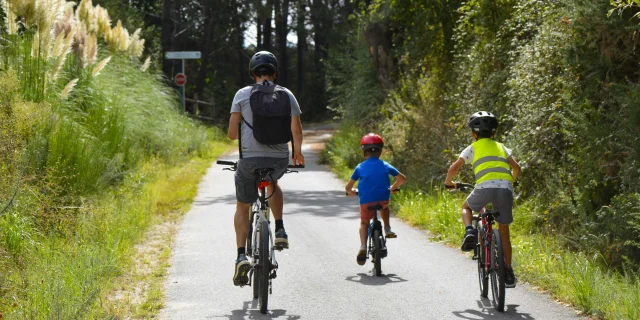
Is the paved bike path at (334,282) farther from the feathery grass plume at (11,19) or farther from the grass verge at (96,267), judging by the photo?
the feathery grass plume at (11,19)

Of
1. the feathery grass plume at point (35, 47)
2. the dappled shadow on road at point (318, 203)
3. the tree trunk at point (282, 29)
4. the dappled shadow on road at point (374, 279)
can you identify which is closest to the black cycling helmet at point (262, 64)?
the dappled shadow on road at point (374, 279)

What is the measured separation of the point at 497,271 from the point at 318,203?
342 inches

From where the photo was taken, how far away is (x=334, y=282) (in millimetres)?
8500

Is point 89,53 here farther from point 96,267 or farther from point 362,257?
point 362,257

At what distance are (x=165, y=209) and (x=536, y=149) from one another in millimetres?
5802

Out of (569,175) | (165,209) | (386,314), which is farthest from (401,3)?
(386,314)

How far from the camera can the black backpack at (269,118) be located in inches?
279

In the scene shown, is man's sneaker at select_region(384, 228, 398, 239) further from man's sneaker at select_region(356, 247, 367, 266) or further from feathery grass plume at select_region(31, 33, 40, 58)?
feathery grass plume at select_region(31, 33, 40, 58)

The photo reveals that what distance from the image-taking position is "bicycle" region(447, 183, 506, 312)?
704 cm

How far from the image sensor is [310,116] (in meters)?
57.5

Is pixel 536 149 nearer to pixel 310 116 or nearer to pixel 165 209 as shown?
pixel 165 209

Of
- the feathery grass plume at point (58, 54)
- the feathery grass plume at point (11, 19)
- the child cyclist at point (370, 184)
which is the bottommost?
the child cyclist at point (370, 184)

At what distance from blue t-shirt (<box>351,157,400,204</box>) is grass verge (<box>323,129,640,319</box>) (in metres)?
1.52

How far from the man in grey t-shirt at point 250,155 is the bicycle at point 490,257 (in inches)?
60.4
